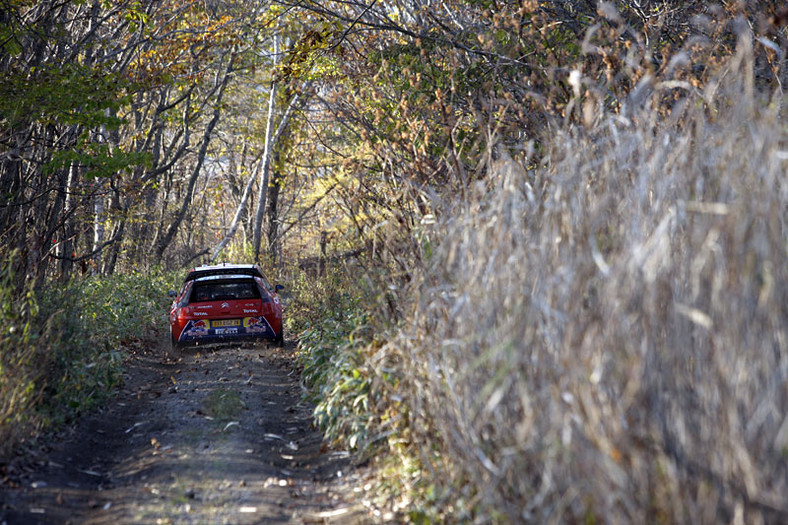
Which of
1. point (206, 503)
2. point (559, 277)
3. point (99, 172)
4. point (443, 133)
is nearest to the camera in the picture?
point (559, 277)

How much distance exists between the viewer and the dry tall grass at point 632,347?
12.9 ft

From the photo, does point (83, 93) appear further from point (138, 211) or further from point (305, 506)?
point (138, 211)

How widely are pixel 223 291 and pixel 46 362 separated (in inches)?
276

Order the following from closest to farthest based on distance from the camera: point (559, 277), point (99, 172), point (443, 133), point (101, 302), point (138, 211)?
point (559, 277) < point (443, 133) < point (99, 172) < point (101, 302) < point (138, 211)

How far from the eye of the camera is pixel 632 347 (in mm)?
4148

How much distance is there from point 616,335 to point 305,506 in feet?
11.4

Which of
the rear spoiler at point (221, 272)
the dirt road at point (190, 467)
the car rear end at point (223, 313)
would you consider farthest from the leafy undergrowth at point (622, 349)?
the rear spoiler at point (221, 272)

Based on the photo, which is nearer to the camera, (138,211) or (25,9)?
(25,9)

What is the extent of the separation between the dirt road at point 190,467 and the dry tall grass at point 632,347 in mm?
1600

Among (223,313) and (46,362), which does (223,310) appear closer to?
(223,313)

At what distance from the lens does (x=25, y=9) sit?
1648 cm

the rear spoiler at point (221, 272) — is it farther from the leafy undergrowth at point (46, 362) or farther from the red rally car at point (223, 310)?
the leafy undergrowth at point (46, 362)

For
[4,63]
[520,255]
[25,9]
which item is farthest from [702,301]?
[25,9]

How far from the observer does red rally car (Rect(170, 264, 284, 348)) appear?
49.2ft
